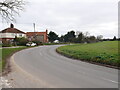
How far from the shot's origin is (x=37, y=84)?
8906 mm

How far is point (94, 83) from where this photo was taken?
8984 millimetres

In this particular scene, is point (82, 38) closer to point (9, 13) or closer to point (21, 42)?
point (21, 42)

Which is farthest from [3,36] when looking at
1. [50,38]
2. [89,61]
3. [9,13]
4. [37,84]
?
[37,84]

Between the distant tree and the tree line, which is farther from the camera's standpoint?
the distant tree

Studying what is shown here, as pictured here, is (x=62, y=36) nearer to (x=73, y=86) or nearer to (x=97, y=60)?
(x=97, y=60)

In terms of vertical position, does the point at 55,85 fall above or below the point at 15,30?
below

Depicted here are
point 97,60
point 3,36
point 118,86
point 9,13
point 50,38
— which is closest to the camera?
point 118,86

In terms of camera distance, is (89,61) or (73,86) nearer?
(73,86)

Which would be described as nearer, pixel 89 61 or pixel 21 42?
pixel 89 61

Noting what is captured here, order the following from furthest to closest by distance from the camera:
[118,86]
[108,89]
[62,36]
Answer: [62,36] < [118,86] < [108,89]

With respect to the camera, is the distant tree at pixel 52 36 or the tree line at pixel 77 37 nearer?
the tree line at pixel 77 37

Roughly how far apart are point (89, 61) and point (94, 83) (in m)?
10.0

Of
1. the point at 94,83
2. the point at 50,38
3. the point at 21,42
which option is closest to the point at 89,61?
the point at 94,83

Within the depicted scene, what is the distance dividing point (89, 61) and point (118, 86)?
10.4 m
